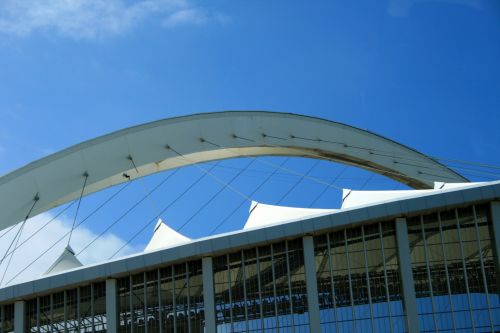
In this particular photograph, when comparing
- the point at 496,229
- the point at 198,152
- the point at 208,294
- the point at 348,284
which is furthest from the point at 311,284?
the point at 198,152

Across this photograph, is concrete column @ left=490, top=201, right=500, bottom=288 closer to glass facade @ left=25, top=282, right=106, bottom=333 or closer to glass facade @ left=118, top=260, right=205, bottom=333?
glass facade @ left=118, top=260, right=205, bottom=333

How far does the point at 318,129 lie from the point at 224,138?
253 inches

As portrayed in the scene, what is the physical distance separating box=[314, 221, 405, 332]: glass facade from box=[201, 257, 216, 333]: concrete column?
13.1ft

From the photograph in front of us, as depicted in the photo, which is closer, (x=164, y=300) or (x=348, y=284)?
(x=348, y=284)

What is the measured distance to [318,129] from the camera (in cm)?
4556

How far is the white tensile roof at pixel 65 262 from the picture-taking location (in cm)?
3525

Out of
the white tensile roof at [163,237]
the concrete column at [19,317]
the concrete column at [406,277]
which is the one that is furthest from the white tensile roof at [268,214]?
the concrete column at [19,317]

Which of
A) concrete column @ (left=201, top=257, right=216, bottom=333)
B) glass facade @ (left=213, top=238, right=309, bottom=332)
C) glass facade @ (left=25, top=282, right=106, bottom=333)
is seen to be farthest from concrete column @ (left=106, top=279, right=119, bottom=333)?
glass facade @ (left=213, top=238, right=309, bottom=332)

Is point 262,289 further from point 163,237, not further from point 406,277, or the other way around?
point 163,237

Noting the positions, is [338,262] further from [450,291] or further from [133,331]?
[133,331]

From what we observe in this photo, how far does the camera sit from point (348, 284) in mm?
29422

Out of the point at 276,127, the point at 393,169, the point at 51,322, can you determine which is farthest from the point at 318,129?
the point at 51,322

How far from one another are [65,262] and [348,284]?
13173 millimetres

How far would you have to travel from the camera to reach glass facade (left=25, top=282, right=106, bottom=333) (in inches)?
1257
